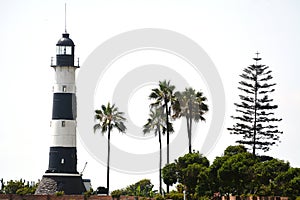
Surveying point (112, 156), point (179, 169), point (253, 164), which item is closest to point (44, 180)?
point (112, 156)

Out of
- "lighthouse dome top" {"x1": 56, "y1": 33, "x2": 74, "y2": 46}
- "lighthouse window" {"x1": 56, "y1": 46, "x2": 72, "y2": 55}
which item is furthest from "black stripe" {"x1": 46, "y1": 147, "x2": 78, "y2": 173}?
"lighthouse dome top" {"x1": 56, "y1": 33, "x2": 74, "y2": 46}

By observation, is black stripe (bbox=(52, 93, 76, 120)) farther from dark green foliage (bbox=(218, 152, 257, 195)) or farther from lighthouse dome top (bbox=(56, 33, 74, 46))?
dark green foliage (bbox=(218, 152, 257, 195))

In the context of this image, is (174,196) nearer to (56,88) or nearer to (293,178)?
(293,178)

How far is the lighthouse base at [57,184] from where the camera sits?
9531 centimetres

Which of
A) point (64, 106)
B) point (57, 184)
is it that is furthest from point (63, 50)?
point (57, 184)

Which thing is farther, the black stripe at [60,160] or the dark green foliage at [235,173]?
the black stripe at [60,160]

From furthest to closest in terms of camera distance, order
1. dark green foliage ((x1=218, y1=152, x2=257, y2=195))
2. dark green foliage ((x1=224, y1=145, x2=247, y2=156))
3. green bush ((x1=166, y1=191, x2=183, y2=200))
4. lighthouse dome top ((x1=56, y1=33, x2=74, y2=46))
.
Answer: lighthouse dome top ((x1=56, y1=33, x2=74, y2=46)), dark green foliage ((x1=224, y1=145, x2=247, y2=156)), green bush ((x1=166, y1=191, x2=183, y2=200)), dark green foliage ((x1=218, y1=152, x2=257, y2=195))

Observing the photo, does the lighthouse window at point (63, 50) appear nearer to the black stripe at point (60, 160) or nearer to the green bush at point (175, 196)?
the black stripe at point (60, 160)

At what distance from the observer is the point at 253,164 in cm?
8700

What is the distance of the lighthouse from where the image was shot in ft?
310

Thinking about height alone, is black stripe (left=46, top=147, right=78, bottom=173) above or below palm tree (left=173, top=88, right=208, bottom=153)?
below

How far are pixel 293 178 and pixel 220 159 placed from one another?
8.13 m

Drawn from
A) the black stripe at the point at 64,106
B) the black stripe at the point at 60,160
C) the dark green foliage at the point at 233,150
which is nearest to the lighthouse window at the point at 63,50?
the black stripe at the point at 64,106

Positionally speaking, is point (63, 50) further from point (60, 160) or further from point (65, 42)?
point (60, 160)
